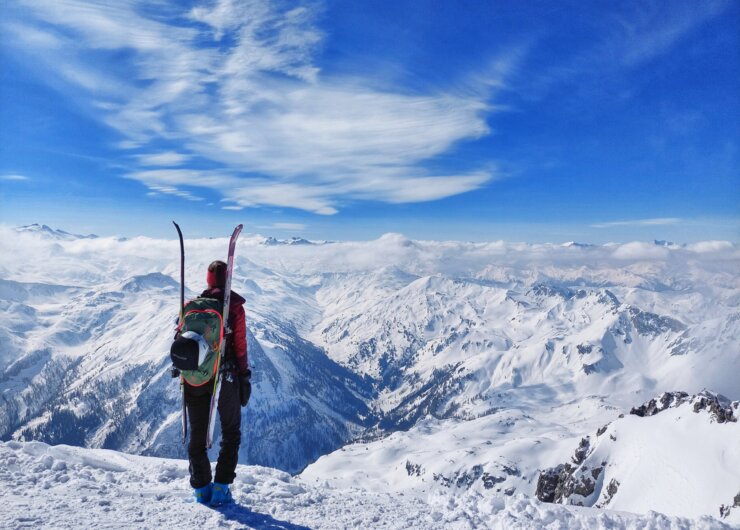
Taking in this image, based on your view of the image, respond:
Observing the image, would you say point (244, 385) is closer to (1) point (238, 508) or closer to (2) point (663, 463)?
(1) point (238, 508)

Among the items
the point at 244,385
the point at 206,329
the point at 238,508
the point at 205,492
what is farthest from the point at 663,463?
the point at 206,329

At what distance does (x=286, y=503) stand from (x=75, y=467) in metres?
6.35

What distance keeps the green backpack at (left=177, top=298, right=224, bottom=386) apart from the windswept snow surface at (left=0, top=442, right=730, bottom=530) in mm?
2924

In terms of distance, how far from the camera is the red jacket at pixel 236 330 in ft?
32.8

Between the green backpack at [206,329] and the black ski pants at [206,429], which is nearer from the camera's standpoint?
the green backpack at [206,329]

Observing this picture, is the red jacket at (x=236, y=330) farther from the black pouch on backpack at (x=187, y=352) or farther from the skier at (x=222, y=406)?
the black pouch on backpack at (x=187, y=352)

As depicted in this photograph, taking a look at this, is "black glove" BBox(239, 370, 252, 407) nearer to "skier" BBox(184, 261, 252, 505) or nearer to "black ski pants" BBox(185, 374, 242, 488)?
"skier" BBox(184, 261, 252, 505)

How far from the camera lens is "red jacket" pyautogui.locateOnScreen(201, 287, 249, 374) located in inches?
393

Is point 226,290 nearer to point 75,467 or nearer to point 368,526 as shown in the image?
point 368,526

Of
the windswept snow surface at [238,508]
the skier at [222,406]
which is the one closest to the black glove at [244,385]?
the skier at [222,406]

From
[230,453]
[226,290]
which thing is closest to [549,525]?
[230,453]

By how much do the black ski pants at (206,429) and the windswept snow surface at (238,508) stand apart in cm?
72

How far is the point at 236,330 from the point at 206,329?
92cm

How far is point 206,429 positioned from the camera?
32.6 ft
